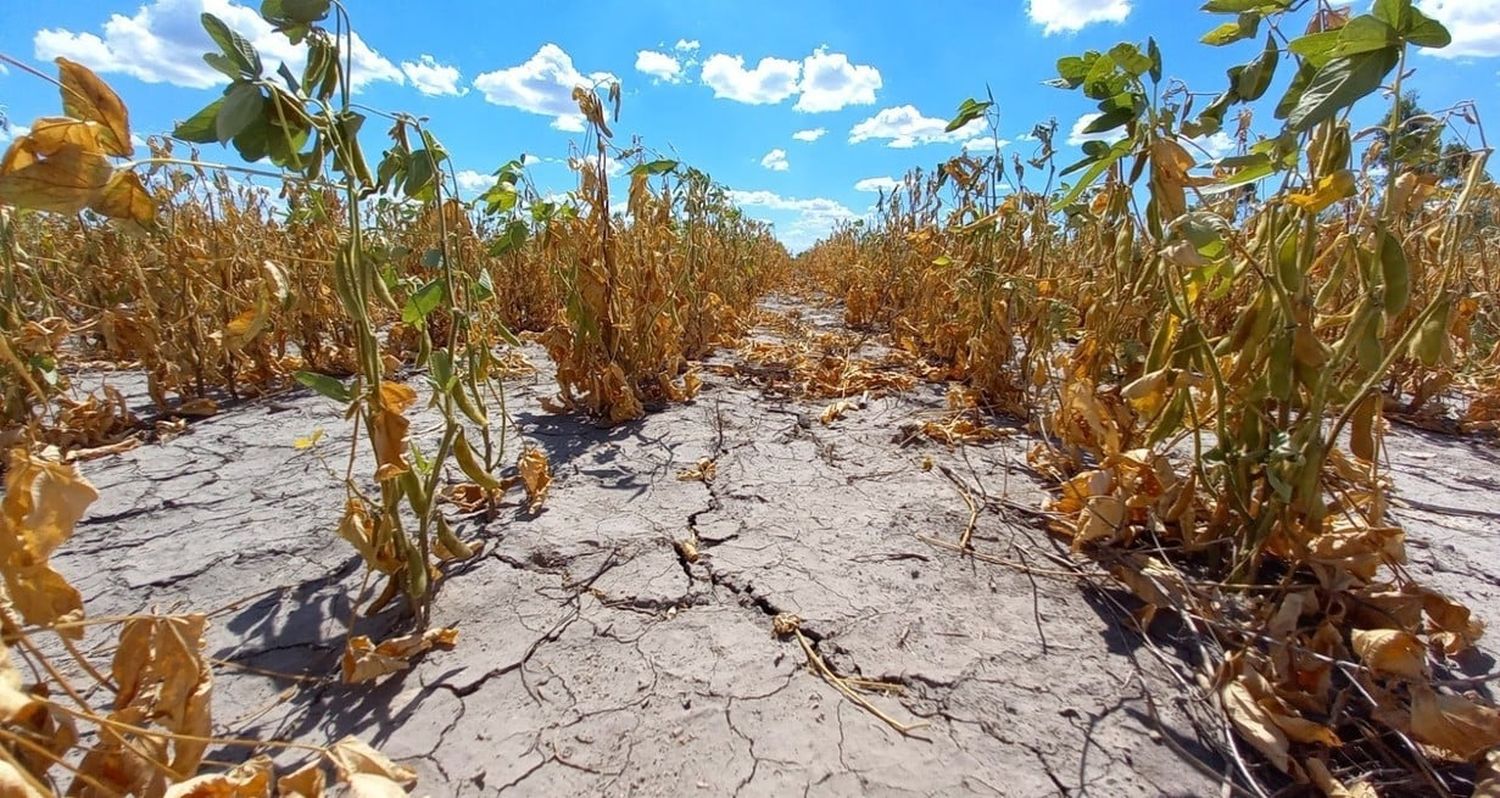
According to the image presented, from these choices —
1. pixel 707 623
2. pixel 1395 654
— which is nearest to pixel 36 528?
pixel 707 623

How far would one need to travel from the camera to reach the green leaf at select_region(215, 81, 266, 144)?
0.86 m

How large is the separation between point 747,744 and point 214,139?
1273 millimetres

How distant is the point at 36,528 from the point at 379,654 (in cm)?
64

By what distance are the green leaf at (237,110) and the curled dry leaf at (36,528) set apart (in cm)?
46

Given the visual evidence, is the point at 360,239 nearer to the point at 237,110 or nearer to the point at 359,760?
the point at 237,110

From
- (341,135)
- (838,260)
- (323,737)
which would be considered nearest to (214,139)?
(341,135)

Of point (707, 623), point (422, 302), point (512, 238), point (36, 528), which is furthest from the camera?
point (512, 238)

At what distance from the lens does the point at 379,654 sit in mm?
1229

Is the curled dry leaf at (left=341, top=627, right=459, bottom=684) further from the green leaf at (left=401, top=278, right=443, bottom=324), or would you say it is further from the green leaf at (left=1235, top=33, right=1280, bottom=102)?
the green leaf at (left=1235, top=33, right=1280, bottom=102)

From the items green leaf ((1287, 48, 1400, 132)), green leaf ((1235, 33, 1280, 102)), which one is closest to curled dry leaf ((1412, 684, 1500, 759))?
green leaf ((1287, 48, 1400, 132))

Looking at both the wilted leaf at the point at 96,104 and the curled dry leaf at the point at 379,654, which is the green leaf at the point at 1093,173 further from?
the curled dry leaf at the point at 379,654

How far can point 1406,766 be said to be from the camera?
1.02m

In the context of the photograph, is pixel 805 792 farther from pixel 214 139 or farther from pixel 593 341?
pixel 593 341

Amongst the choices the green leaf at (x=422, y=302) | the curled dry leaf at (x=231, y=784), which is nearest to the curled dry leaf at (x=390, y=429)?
the green leaf at (x=422, y=302)
